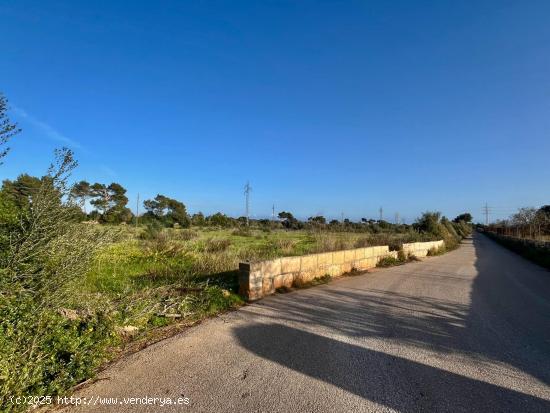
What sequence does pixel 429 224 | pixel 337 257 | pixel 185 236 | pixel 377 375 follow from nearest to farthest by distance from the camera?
1. pixel 377 375
2. pixel 337 257
3. pixel 185 236
4. pixel 429 224

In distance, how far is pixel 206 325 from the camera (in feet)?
17.3

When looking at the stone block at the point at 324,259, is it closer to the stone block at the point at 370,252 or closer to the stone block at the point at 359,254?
the stone block at the point at 359,254

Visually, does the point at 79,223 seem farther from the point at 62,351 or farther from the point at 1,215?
the point at 62,351

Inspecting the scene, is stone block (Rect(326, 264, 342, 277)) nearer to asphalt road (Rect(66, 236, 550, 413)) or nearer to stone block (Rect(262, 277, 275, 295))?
stone block (Rect(262, 277, 275, 295))

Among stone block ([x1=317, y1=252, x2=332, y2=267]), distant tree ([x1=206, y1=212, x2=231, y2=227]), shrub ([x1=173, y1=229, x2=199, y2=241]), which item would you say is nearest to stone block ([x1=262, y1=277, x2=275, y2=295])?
stone block ([x1=317, y1=252, x2=332, y2=267])

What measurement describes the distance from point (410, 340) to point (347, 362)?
131cm

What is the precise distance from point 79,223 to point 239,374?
2.81m

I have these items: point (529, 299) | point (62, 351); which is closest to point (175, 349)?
point (62, 351)

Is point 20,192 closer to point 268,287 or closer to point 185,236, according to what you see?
point 268,287

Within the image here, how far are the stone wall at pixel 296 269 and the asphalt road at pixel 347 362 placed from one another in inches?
18.5

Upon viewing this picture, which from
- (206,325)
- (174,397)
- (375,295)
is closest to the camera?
(174,397)

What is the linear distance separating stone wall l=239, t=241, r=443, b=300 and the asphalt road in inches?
18.5

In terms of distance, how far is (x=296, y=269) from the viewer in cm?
849

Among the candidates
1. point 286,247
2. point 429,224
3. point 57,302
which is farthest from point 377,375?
point 429,224
